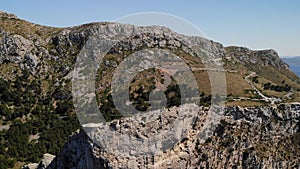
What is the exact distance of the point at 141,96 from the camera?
84.8 metres

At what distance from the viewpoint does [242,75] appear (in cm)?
10675

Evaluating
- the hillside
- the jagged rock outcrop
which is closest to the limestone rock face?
the hillside

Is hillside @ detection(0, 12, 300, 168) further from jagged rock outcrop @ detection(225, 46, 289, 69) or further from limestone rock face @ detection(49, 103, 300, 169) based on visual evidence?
jagged rock outcrop @ detection(225, 46, 289, 69)

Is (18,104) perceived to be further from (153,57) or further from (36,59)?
(153,57)

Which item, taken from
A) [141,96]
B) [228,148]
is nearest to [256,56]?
[141,96]

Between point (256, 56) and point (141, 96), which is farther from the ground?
point (256, 56)

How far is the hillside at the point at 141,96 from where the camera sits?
26.3 m

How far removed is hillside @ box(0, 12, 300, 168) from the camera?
26.3 meters

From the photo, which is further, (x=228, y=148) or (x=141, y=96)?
(x=141, y=96)

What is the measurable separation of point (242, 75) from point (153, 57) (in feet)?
87.2

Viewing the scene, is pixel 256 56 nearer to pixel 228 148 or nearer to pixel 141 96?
pixel 141 96

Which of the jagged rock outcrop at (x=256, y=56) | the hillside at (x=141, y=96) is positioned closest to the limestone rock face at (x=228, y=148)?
the hillside at (x=141, y=96)

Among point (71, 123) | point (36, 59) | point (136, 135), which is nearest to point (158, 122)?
point (136, 135)

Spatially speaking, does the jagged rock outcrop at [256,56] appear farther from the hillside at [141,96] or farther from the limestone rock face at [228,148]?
the limestone rock face at [228,148]
